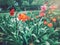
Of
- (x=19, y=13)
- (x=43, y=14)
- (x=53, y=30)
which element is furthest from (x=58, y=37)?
(x=19, y=13)

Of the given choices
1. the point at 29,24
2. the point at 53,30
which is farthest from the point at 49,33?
the point at 29,24

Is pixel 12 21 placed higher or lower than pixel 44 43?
higher

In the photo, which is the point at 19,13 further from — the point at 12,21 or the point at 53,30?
the point at 53,30

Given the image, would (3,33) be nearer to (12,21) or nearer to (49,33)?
(12,21)

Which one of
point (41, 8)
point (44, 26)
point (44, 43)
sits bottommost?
point (44, 43)

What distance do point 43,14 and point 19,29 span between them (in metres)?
0.33

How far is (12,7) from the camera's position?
294 centimetres

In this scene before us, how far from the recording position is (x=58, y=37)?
2.96 m

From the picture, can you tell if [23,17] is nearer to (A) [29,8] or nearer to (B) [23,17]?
(B) [23,17]

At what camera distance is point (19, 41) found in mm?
2910

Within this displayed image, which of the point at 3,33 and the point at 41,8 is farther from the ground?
the point at 41,8

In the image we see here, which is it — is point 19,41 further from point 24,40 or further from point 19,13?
point 19,13

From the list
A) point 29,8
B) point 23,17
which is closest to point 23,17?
point 23,17

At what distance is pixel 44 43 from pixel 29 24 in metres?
0.28
